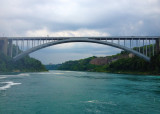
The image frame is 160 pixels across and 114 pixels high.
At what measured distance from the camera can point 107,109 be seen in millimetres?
6484

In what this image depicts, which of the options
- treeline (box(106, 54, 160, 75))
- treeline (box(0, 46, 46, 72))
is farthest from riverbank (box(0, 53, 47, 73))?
treeline (box(106, 54, 160, 75))

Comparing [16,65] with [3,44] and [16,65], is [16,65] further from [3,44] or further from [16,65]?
[3,44]

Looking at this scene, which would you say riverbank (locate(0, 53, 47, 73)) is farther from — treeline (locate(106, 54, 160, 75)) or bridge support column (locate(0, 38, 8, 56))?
treeline (locate(106, 54, 160, 75))

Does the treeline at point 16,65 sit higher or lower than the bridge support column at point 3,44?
lower

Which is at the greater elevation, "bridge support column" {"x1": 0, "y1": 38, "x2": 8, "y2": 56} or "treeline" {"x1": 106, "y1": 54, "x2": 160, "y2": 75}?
"bridge support column" {"x1": 0, "y1": 38, "x2": 8, "y2": 56}

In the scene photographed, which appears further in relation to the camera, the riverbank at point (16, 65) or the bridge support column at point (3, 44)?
the riverbank at point (16, 65)

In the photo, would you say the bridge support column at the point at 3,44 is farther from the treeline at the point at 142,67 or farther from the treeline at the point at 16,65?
the treeline at the point at 142,67

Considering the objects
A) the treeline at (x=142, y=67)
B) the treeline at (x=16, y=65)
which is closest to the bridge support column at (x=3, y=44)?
the treeline at (x=16, y=65)

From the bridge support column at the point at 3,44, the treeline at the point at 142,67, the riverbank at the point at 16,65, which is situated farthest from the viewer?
the riverbank at the point at 16,65

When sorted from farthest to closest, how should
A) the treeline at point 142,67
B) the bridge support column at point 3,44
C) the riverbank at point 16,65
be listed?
the riverbank at point 16,65, the bridge support column at point 3,44, the treeline at point 142,67

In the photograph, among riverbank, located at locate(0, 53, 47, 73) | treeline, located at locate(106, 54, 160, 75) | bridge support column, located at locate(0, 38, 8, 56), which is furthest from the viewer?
riverbank, located at locate(0, 53, 47, 73)

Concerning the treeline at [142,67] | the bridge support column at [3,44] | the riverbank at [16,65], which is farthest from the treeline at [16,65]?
the treeline at [142,67]

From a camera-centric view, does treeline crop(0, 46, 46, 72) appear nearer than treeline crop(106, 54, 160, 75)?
No

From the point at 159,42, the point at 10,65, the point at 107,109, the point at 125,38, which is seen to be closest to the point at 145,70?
the point at 159,42
